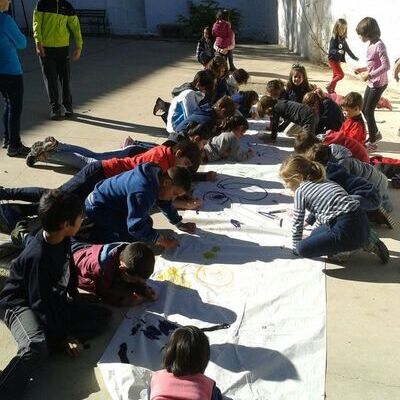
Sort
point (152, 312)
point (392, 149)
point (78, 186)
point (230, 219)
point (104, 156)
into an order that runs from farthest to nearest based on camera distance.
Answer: point (392, 149) < point (104, 156) < point (230, 219) < point (78, 186) < point (152, 312)

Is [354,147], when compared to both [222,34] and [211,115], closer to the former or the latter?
[211,115]

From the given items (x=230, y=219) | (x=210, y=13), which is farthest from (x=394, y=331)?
(x=210, y=13)

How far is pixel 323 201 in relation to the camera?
3.11m

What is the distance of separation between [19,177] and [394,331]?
320 cm

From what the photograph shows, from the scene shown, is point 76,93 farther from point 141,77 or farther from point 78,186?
point 78,186

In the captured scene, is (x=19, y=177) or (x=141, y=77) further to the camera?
(x=141, y=77)

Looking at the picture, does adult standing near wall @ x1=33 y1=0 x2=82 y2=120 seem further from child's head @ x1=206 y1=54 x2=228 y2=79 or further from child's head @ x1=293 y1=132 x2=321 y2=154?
child's head @ x1=293 y1=132 x2=321 y2=154

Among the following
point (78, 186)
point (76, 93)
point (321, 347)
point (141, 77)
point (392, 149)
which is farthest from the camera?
point (141, 77)

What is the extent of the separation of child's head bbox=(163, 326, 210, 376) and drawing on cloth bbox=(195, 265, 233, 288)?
102cm

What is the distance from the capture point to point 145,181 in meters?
3.08

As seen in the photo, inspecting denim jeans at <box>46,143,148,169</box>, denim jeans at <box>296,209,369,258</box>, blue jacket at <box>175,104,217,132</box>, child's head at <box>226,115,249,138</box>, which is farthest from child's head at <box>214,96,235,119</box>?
denim jeans at <box>296,209,369,258</box>

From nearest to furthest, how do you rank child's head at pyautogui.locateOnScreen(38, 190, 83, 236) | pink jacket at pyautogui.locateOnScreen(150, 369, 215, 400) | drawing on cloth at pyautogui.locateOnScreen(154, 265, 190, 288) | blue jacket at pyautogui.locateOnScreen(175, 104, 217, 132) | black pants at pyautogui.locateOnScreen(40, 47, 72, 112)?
pink jacket at pyautogui.locateOnScreen(150, 369, 215, 400) → child's head at pyautogui.locateOnScreen(38, 190, 83, 236) → drawing on cloth at pyautogui.locateOnScreen(154, 265, 190, 288) → blue jacket at pyautogui.locateOnScreen(175, 104, 217, 132) → black pants at pyautogui.locateOnScreen(40, 47, 72, 112)

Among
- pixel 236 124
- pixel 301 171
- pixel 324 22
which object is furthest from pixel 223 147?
pixel 324 22

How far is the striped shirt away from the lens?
3.07 m
